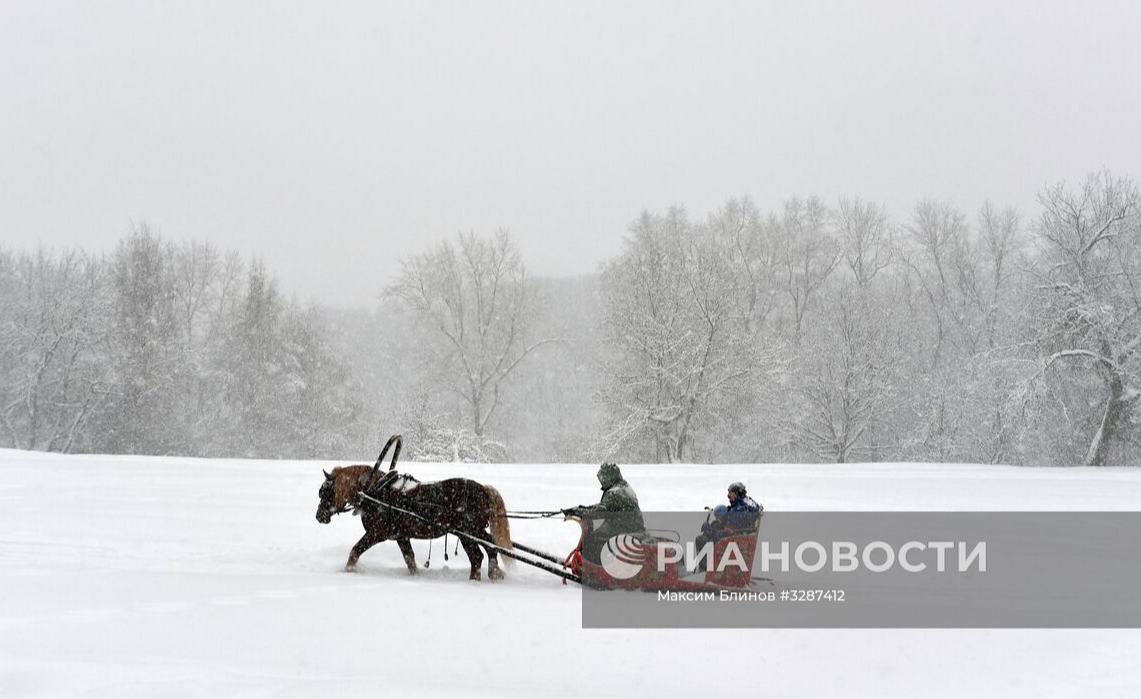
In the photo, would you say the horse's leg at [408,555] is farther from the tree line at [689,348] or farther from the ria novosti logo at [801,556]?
the tree line at [689,348]

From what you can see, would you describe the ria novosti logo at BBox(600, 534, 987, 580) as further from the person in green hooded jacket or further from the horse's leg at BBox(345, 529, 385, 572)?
the horse's leg at BBox(345, 529, 385, 572)

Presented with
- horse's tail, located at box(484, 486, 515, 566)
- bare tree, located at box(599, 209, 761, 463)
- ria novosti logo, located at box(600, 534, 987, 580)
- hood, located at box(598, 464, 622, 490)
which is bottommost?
ria novosti logo, located at box(600, 534, 987, 580)

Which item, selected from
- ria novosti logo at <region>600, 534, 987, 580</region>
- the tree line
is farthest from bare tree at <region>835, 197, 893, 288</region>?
ria novosti logo at <region>600, 534, 987, 580</region>

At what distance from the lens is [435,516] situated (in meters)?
9.20

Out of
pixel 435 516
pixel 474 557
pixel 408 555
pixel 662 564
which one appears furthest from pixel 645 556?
pixel 408 555

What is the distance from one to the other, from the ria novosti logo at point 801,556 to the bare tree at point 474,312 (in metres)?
31.0

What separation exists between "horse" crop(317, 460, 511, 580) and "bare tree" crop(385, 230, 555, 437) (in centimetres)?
3254

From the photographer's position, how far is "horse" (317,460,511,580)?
9.10 meters

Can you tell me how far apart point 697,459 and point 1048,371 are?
1479 centimetres

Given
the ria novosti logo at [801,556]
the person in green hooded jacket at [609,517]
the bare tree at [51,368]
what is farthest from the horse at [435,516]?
the bare tree at [51,368]

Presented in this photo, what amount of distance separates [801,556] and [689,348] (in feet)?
73.1

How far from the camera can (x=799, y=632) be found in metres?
6.77

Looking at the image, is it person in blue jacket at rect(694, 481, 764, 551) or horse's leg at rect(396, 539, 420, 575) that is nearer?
person in blue jacket at rect(694, 481, 764, 551)

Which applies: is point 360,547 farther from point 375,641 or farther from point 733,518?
point 733,518
